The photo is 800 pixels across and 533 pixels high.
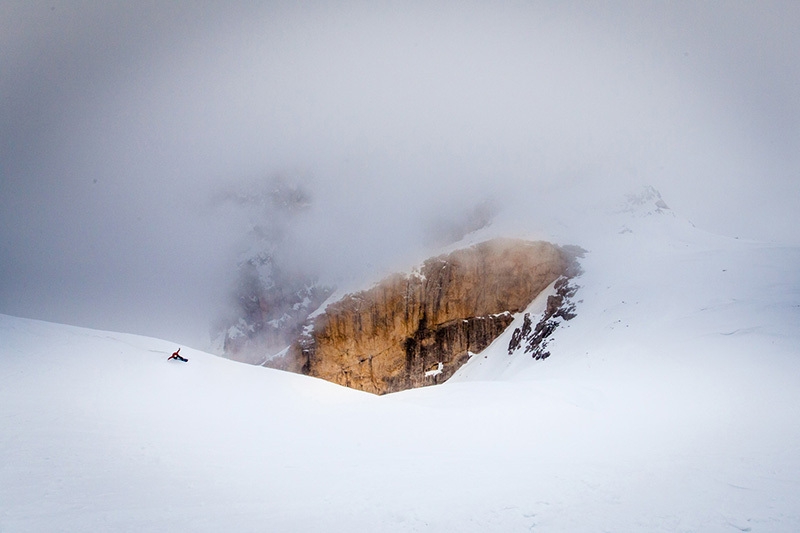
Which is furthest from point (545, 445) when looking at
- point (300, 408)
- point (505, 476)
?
point (300, 408)

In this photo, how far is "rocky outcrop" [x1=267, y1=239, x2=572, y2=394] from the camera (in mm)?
60812

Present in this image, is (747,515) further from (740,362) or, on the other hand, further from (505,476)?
(740,362)

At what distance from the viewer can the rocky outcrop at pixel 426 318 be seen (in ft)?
200

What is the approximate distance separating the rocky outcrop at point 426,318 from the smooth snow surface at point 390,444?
140 ft

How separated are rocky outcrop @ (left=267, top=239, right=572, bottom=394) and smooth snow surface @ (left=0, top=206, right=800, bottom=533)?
42.7 meters

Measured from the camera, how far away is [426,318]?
233 ft

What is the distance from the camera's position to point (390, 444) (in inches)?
374

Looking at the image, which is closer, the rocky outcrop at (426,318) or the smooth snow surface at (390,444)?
the smooth snow surface at (390,444)

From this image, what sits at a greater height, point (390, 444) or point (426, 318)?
point (426, 318)

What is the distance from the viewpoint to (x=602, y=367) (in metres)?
20.6

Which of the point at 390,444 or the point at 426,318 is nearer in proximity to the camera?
the point at 390,444

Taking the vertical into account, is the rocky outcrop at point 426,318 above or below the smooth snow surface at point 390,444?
above

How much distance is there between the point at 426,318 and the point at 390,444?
203ft

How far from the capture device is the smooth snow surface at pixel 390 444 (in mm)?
5438
